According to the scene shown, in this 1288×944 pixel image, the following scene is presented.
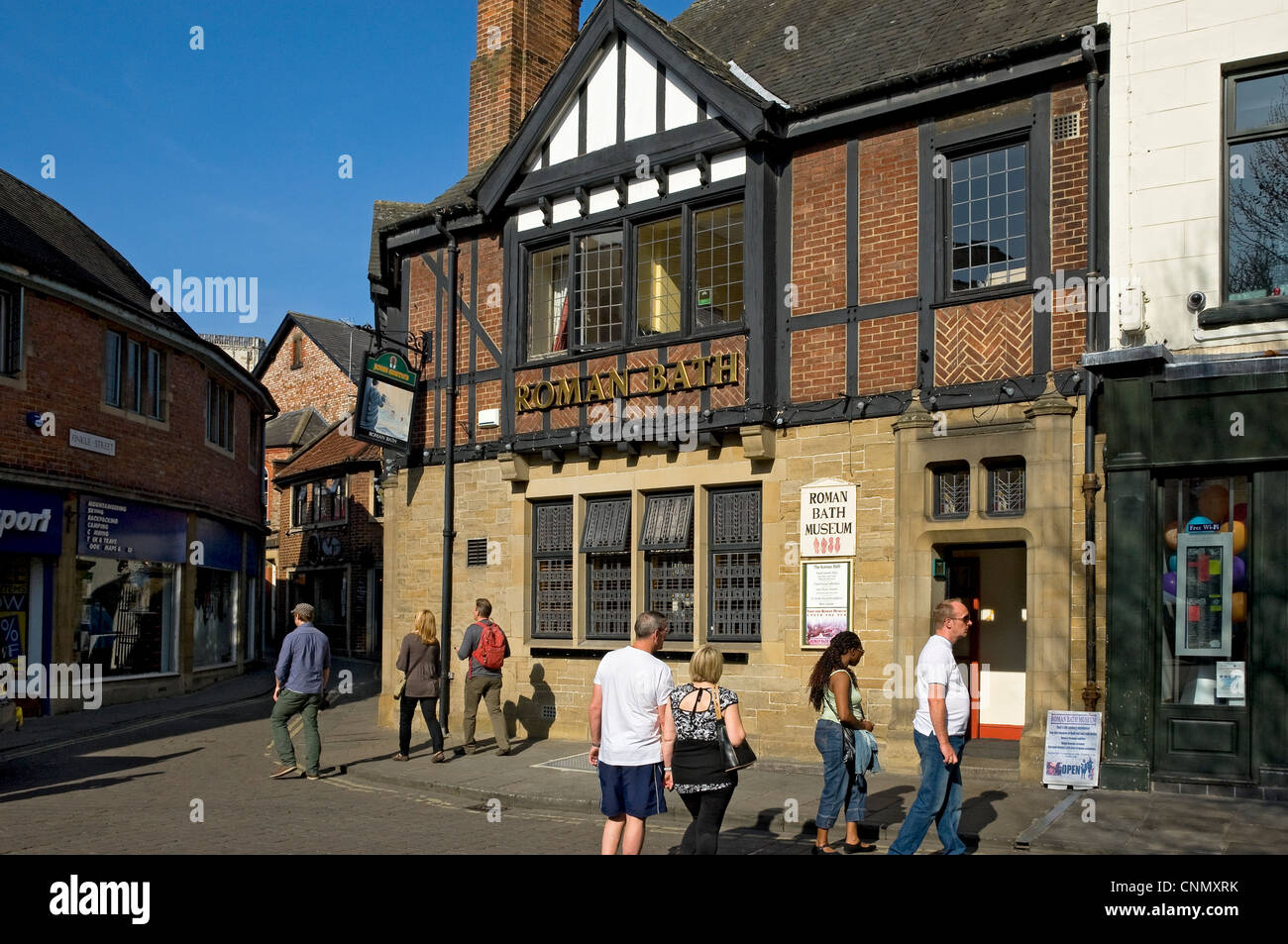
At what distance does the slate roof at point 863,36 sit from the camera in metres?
12.9

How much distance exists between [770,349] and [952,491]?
2.75 meters

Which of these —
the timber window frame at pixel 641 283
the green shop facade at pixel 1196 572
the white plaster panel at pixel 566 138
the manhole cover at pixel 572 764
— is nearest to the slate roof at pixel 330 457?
the timber window frame at pixel 641 283

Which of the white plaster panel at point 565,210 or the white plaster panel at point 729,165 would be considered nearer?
the white plaster panel at point 729,165

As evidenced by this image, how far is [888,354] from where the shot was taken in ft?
43.0

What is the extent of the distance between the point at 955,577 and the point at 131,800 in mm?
9018

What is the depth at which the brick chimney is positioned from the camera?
1830cm

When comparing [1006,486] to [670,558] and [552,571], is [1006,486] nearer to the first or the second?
[670,558]

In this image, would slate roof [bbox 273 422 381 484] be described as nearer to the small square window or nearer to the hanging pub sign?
the hanging pub sign

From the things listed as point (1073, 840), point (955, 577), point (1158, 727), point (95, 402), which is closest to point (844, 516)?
point (955, 577)

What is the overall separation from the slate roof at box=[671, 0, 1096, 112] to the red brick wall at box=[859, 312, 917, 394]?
260 cm

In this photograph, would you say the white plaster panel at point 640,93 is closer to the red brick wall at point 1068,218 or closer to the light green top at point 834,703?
the red brick wall at point 1068,218

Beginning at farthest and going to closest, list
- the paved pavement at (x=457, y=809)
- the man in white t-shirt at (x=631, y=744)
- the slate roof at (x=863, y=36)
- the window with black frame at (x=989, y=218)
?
the slate roof at (x=863, y=36) < the window with black frame at (x=989, y=218) < the paved pavement at (x=457, y=809) < the man in white t-shirt at (x=631, y=744)

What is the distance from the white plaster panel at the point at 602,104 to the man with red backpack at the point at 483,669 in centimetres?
622

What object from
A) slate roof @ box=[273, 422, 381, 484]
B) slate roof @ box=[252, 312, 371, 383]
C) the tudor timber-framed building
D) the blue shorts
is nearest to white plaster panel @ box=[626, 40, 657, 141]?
the tudor timber-framed building
